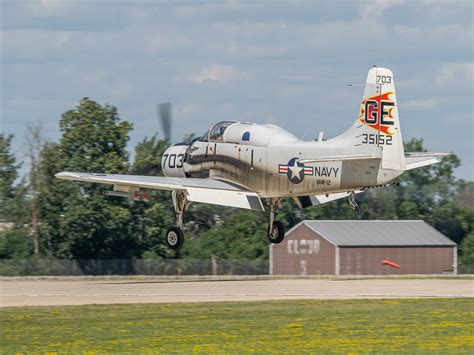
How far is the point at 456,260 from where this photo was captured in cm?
7425

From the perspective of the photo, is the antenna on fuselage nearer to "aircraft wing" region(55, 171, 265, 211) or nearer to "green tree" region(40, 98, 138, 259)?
"aircraft wing" region(55, 171, 265, 211)

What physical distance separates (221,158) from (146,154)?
42.3m

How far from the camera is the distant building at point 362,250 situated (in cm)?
7088

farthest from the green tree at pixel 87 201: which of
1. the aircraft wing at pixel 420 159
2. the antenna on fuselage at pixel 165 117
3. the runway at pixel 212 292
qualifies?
the aircraft wing at pixel 420 159

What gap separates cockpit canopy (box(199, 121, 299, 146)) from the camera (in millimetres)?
33906

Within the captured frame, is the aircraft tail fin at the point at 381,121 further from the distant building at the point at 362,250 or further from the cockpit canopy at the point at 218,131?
the distant building at the point at 362,250

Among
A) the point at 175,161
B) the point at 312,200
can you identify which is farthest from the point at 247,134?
the point at 312,200

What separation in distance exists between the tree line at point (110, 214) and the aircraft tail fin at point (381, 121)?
3809 centimetres

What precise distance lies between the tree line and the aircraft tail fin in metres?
38.1

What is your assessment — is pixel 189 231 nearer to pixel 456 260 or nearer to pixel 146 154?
pixel 146 154

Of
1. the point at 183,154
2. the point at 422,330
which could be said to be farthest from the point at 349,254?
the point at 422,330

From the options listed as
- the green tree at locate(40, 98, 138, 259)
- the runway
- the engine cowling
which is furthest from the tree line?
the engine cowling

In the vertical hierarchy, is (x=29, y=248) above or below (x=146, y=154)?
below

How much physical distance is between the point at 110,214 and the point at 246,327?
43.6 metres
